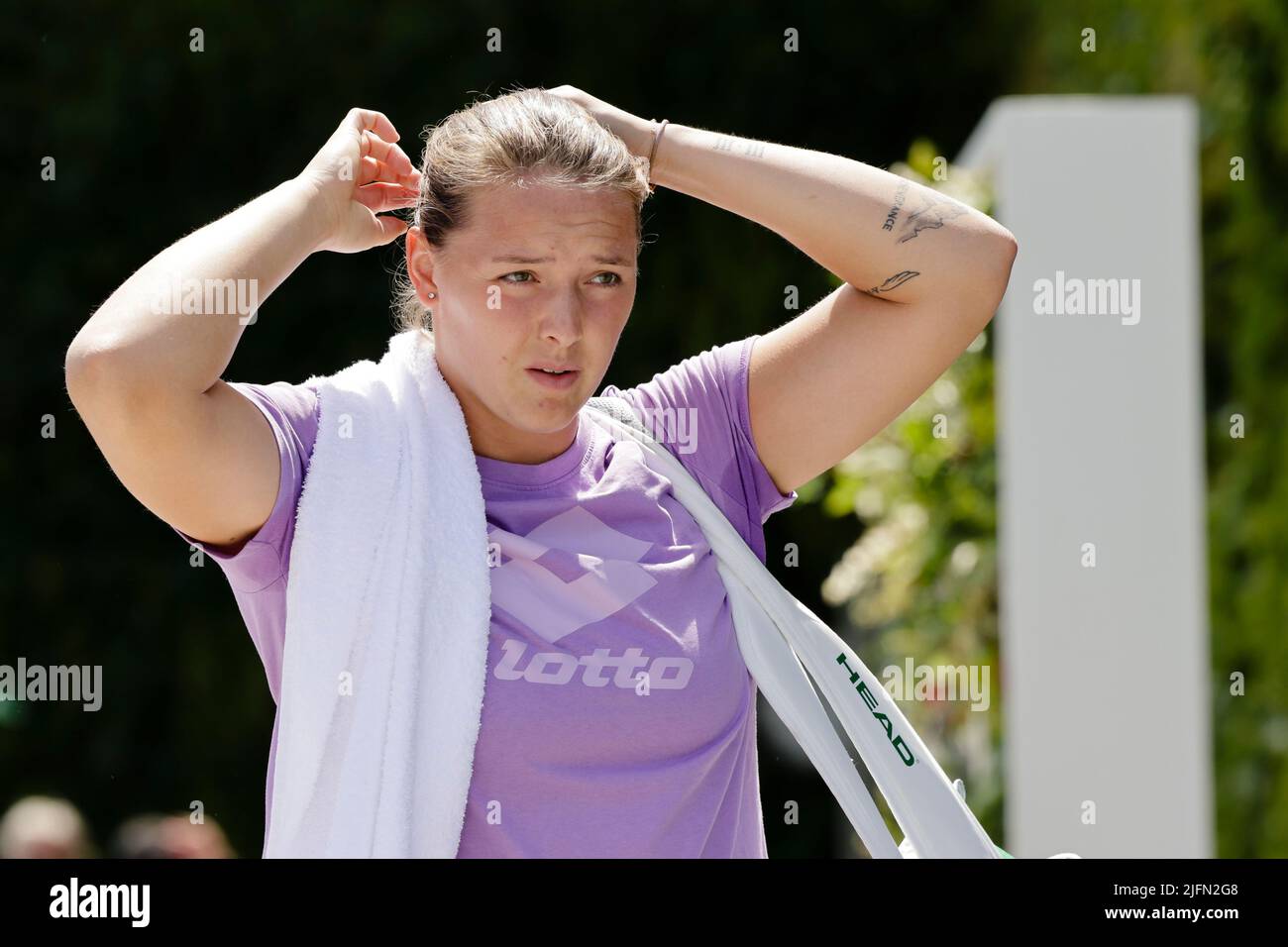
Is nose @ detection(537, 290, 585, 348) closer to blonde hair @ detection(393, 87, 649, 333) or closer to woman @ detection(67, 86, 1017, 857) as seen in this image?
woman @ detection(67, 86, 1017, 857)

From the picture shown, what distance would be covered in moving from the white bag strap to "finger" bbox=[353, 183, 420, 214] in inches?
16.7

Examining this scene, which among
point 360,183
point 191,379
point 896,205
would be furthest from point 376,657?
point 896,205

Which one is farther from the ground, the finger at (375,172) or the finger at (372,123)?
the finger at (372,123)

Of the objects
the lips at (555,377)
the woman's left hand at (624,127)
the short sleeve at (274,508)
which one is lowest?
the short sleeve at (274,508)

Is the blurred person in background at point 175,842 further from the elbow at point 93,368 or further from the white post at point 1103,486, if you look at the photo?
the elbow at point 93,368

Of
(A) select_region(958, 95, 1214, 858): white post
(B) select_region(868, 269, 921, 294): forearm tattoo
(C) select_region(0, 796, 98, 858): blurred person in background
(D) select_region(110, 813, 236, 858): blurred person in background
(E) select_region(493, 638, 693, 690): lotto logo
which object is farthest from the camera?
(D) select_region(110, 813, 236, 858): blurred person in background

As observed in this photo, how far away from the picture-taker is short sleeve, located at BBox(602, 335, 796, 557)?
1.81m

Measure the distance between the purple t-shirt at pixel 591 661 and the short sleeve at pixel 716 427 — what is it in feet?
0.23

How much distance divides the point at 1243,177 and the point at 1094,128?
495mm

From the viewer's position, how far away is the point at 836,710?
5.69ft

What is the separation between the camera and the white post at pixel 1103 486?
11.0 ft

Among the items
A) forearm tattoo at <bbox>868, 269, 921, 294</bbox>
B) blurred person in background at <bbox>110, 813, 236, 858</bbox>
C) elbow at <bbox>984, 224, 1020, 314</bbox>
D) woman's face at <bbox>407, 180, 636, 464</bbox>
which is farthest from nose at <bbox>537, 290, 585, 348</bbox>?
blurred person in background at <bbox>110, 813, 236, 858</bbox>

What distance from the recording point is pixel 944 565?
4.12 m

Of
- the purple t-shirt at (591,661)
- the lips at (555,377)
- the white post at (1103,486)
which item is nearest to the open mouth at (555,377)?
the lips at (555,377)
